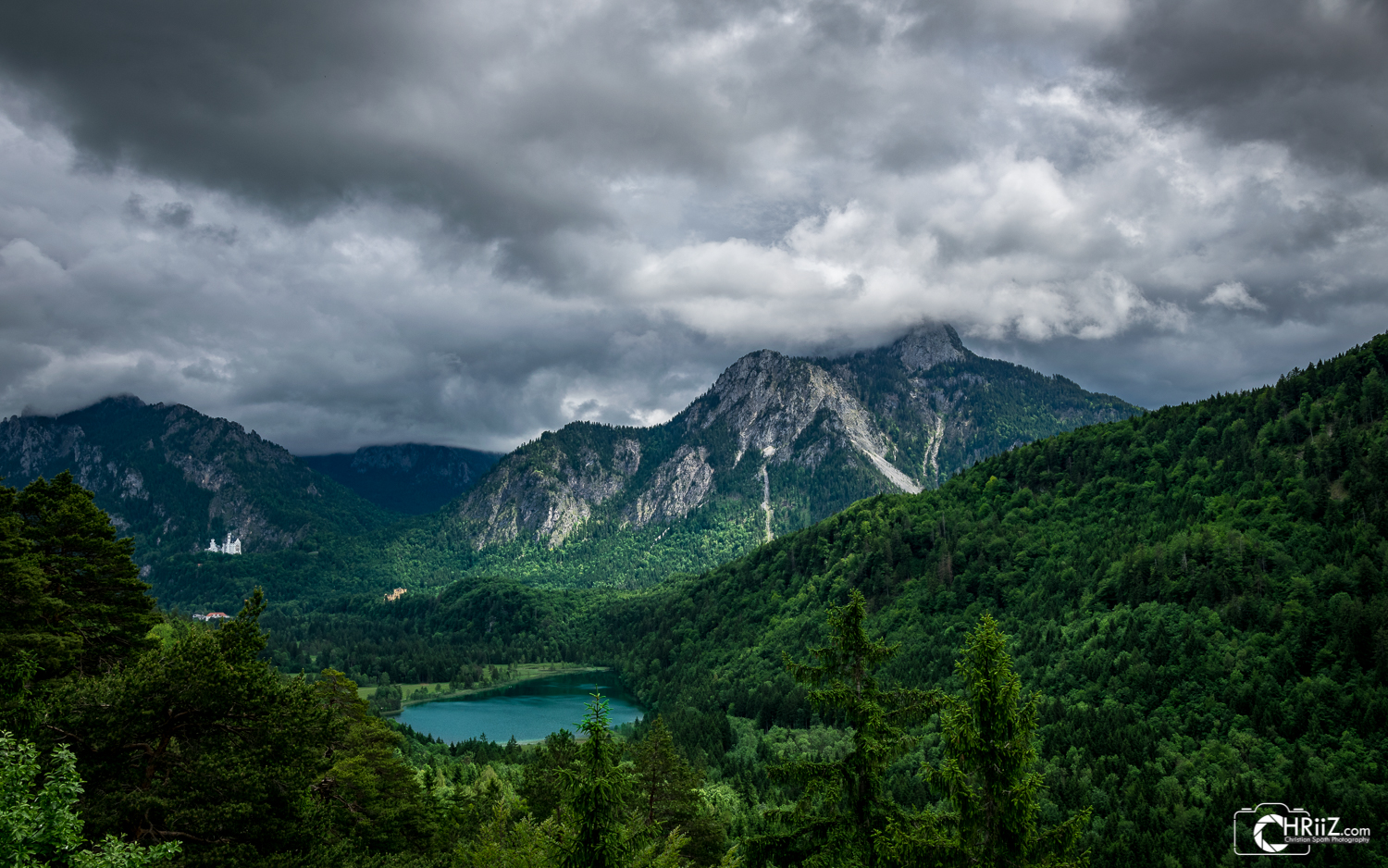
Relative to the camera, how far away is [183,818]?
24078 mm

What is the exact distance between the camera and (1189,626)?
122 metres

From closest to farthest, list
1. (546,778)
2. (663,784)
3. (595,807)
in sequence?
(595,807)
(663,784)
(546,778)

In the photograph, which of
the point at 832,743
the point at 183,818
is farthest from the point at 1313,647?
the point at 183,818

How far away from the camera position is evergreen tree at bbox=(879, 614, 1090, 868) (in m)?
19.8

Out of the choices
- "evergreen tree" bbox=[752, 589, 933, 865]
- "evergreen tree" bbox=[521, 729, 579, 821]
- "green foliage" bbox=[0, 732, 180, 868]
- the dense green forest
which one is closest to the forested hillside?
the dense green forest

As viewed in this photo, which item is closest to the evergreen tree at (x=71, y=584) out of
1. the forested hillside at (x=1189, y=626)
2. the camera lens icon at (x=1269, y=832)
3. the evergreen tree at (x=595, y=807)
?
the evergreen tree at (x=595, y=807)

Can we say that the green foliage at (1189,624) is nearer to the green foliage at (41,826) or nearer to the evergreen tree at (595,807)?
the evergreen tree at (595,807)

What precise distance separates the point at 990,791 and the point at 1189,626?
128744 mm

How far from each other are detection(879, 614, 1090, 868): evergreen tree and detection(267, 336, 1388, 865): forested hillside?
232 feet

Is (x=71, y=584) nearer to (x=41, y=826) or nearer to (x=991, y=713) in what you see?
(x=41, y=826)

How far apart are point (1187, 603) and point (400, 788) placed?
444ft

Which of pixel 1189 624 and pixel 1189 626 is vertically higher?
pixel 1189 624

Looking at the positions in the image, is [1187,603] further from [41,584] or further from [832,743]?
[41,584]

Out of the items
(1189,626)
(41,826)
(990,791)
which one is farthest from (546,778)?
(1189,626)
